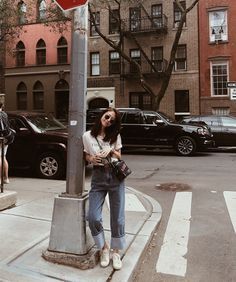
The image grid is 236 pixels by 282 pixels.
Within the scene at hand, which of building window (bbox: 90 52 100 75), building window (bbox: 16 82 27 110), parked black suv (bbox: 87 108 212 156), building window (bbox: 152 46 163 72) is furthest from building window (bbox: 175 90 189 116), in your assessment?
building window (bbox: 16 82 27 110)

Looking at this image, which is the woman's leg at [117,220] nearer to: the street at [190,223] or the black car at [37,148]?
the street at [190,223]

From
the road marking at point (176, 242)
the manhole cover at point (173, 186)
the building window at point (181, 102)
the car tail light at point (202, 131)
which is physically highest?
the building window at point (181, 102)

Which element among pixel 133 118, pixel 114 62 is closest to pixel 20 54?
pixel 114 62

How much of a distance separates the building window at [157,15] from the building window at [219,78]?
4.91 meters

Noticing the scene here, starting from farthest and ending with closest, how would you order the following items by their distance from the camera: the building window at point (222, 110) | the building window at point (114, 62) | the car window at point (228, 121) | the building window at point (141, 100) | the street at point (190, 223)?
1. the building window at point (114, 62)
2. the building window at point (141, 100)
3. the building window at point (222, 110)
4. the car window at point (228, 121)
5. the street at point (190, 223)

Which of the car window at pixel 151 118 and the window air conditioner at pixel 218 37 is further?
the window air conditioner at pixel 218 37

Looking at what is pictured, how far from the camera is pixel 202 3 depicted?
92.0 feet

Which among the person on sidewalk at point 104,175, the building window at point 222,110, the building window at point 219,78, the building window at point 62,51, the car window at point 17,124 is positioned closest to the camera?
the person on sidewalk at point 104,175

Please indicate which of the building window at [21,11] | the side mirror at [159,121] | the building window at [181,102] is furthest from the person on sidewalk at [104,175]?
the building window at [181,102]

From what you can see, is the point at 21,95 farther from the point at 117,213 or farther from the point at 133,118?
the point at 117,213

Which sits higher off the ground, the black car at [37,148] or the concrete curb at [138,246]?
the black car at [37,148]

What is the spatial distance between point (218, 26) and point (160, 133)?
47.2 ft

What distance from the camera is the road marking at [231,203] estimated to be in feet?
22.3

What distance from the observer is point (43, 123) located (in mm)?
11281
